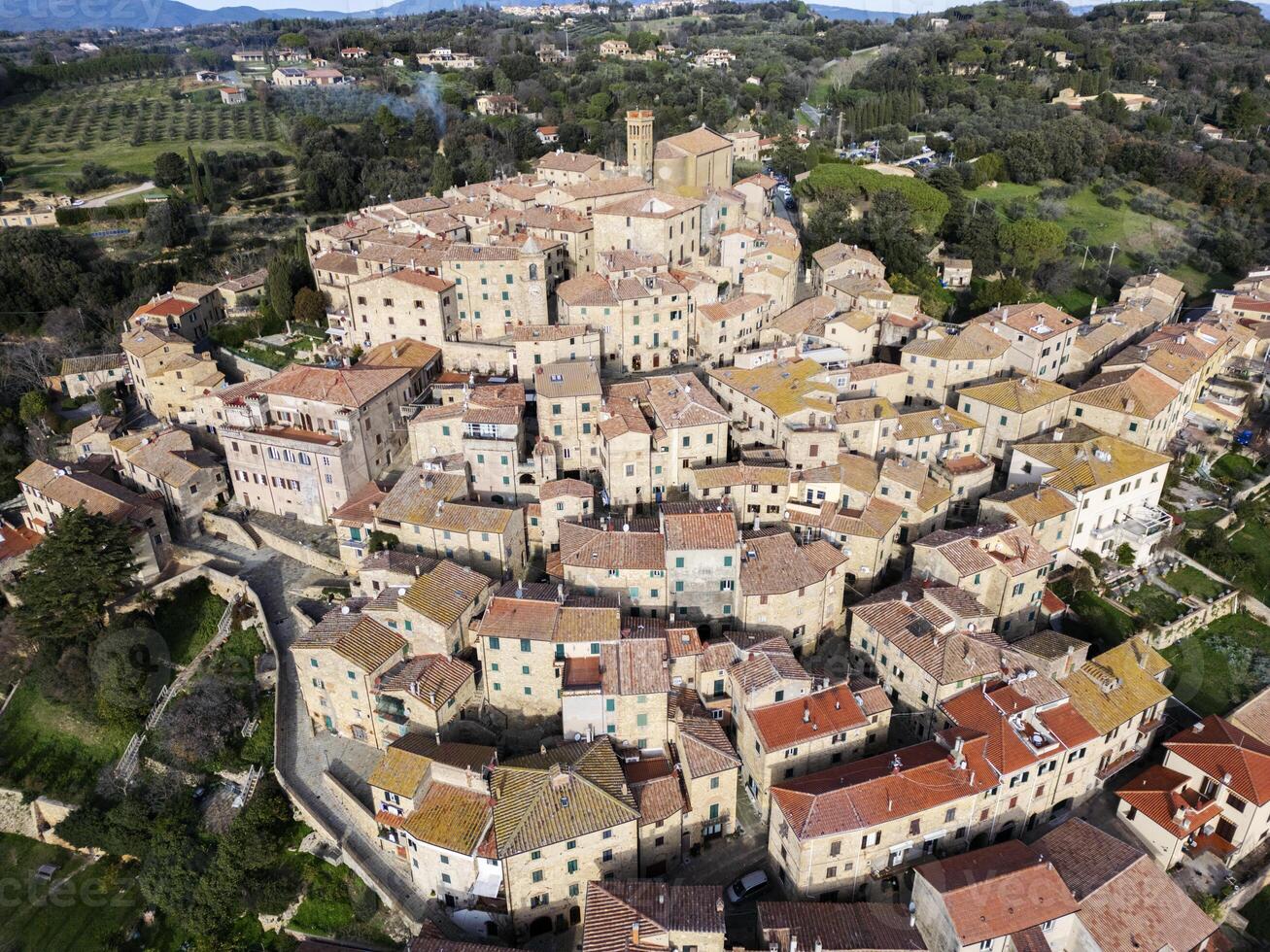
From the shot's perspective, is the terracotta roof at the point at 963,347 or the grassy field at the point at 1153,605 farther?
the terracotta roof at the point at 963,347

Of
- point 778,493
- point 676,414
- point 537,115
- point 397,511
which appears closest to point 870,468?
point 778,493

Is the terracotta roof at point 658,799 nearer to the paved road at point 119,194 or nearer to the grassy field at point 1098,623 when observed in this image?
the grassy field at point 1098,623

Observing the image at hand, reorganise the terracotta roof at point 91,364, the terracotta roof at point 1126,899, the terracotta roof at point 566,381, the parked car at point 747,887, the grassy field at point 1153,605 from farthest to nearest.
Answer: the terracotta roof at point 91,364 < the terracotta roof at point 566,381 < the grassy field at point 1153,605 < the parked car at point 747,887 < the terracotta roof at point 1126,899

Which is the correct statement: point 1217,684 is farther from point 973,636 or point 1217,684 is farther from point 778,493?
point 778,493

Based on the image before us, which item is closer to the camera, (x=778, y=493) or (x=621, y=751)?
(x=621, y=751)

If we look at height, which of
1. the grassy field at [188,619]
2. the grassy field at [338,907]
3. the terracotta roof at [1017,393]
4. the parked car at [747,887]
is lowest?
the grassy field at [338,907]


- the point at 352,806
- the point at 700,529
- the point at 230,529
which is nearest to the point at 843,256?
the point at 700,529

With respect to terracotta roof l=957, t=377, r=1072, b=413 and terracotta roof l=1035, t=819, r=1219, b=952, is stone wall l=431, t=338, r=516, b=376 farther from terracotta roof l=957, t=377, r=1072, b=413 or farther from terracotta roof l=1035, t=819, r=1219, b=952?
terracotta roof l=1035, t=819, r=1219, b=952

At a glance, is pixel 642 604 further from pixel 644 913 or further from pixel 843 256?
pixel 843 256

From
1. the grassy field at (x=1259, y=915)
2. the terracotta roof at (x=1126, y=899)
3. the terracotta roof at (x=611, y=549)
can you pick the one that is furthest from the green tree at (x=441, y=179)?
the grassy field at (x=1259, y=915)
